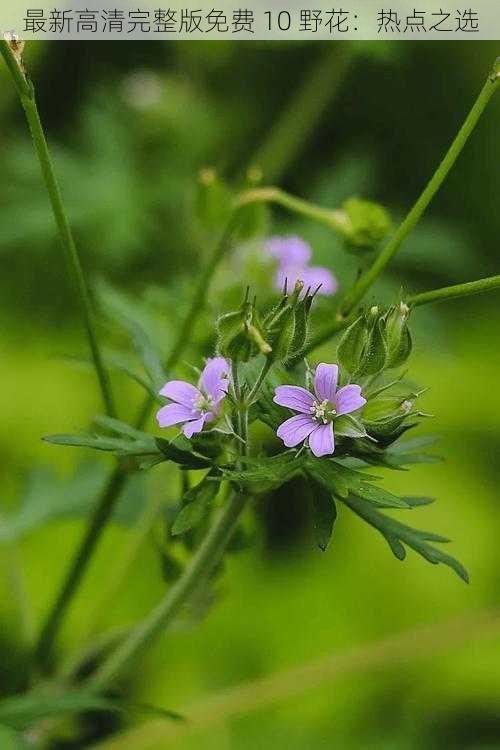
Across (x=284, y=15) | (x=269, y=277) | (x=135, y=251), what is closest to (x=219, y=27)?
(x=284, y=15)

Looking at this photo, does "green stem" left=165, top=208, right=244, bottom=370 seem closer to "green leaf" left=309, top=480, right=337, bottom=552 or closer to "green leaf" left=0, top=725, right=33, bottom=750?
"green leaf" left=309, top=480, right=337, bottom=552

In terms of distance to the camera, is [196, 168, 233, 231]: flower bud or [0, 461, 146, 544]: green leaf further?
[0, 461, 146, 544]: green leaf

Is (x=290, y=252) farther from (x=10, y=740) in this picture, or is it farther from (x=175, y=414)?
(x=10, y=740)

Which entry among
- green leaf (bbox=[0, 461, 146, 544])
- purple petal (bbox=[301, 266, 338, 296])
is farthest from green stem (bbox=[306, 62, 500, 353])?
green leaf (bbox=[0, 461, 146, 544])

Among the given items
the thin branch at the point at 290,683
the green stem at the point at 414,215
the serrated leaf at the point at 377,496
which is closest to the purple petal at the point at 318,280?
the green stem at the point at 414,215

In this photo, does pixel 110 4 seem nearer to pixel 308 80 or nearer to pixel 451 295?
pixel 308 80

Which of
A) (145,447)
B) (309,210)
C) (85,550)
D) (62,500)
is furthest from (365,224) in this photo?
(62,500)

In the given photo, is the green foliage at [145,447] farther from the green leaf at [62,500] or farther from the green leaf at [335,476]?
the green leaf at [62,500]
